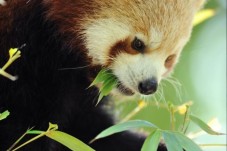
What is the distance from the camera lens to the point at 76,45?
2.99 meters

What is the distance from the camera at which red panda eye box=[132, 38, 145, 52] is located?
2844mm

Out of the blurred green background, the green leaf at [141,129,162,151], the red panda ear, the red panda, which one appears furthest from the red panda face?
the blurred green background

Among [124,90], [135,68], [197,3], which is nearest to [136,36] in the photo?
[135,68]

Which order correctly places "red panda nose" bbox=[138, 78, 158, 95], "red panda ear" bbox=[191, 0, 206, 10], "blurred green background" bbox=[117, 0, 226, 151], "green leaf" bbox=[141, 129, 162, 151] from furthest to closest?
"blurred green background" bbox=[117, 0, 226, 151], "red panda ear" bbox=[191, 0, 206, 10], "red panda nose" bbox=[138, 78, 158, 95], "green leaf" bbox=[141, 129, 162, 151]

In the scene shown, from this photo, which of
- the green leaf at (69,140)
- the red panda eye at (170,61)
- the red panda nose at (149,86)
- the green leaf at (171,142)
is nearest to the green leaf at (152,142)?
the green leaf at (171,142)

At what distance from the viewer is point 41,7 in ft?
9.61

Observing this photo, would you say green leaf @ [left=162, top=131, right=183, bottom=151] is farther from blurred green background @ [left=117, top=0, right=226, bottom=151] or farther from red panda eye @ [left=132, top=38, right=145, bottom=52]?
blurred green background @ [left=117, top=0, right=226, bottom=151]

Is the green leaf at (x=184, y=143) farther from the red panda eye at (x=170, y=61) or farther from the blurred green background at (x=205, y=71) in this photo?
the blurred green background at (x=205, y=71)

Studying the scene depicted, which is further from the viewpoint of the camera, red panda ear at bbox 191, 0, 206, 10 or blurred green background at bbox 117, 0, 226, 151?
blurred green background at bbox 117, 0, 226, 151

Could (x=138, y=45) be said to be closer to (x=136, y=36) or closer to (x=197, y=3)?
(x=136, y=36)

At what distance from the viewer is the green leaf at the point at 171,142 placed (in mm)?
2289

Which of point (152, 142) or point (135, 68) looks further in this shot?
point (135, 68)

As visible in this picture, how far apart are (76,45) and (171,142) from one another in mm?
829

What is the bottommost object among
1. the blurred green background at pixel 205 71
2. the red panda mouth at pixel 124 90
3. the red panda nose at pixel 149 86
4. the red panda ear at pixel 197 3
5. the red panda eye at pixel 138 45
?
the blurred green background at pixel 205 71
